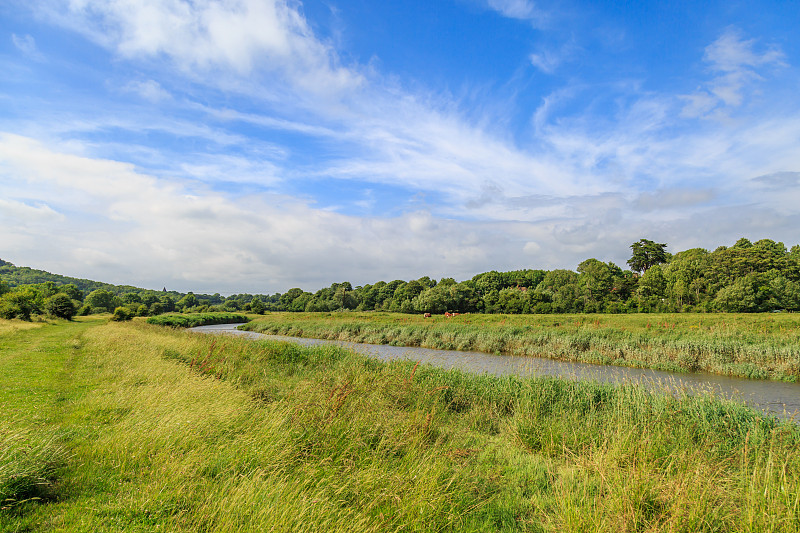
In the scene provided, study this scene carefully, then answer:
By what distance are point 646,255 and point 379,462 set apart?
97.2 meters

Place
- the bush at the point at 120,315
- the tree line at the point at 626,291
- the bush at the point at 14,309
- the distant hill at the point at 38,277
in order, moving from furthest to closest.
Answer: the distant hill at the point at 38,277, the bush at the point at 120,315, the tree line at the point at 626,291, the bush at the point at 14,309

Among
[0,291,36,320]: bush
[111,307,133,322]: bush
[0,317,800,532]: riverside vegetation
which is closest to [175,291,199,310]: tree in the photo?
[111,307,133,322]: bush

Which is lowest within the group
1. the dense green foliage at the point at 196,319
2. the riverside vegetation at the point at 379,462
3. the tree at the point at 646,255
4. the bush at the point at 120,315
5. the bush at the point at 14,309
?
the dense green foliage at the point at 196,319

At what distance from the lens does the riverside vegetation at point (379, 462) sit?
3629 mm

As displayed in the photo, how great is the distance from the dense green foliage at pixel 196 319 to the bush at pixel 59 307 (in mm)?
9803

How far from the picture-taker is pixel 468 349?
2662 cm

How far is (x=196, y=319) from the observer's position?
2670 inches

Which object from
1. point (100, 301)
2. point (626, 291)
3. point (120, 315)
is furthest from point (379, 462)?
point (100, 301)

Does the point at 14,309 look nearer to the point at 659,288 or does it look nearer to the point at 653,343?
the point at 653,343

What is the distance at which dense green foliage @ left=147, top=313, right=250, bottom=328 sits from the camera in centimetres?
5804

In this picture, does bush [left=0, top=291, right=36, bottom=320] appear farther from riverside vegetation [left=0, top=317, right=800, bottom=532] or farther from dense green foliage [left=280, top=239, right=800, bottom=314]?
dense green foliage [left=280, top=239, right=800, bottom=314]

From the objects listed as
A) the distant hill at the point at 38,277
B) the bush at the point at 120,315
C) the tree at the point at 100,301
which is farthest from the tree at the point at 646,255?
the distant hill at the point at 38,277

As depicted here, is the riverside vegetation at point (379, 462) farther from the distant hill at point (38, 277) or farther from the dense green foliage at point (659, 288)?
the distant hill at point (38, 277)

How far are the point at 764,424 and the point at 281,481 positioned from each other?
8.95 meters
